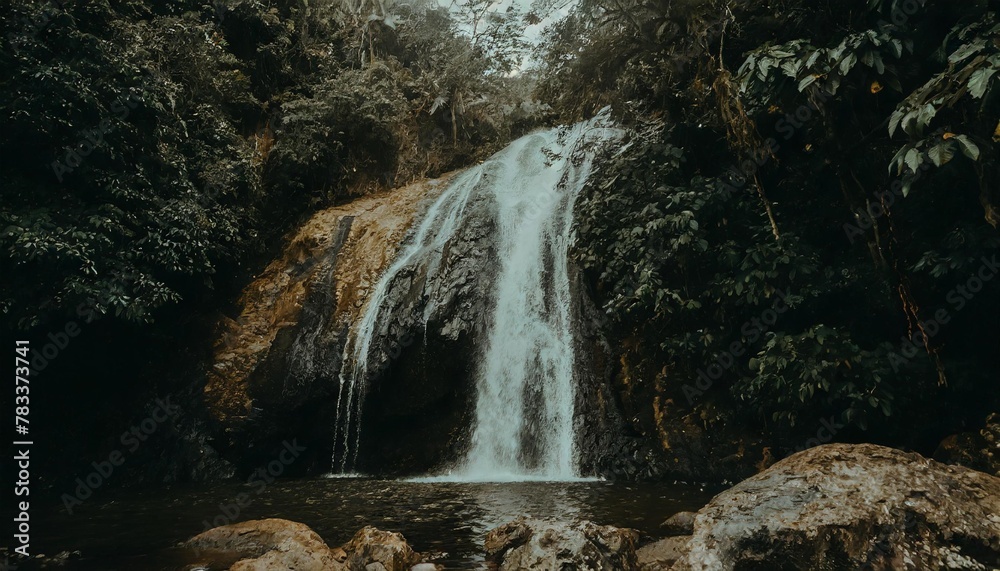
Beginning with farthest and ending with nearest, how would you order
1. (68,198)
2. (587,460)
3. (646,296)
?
(68,198)
(587,460)
(646,296)

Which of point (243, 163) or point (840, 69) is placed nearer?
point (840, 69)

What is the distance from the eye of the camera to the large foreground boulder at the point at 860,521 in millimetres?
3695

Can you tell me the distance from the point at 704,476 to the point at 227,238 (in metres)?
9.79

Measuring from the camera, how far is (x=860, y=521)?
3.79 meters

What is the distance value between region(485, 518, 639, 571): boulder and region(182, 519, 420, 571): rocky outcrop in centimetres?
81

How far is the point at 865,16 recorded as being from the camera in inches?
262

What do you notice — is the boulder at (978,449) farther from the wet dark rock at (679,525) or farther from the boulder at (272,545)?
the boulder at (272,545)

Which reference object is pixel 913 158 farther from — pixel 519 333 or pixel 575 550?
pixel 519 333

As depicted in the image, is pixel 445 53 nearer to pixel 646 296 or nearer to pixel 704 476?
pixel 646 296

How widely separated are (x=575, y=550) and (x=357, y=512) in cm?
369

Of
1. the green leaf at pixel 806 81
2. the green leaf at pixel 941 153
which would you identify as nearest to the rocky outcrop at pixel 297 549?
the green leaf at pixel 941 153

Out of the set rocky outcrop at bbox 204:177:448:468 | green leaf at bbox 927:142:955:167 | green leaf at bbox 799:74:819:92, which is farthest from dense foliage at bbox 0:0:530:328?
green leaf at bbox 927:142:955:167

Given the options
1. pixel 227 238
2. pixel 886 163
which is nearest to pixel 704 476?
pixel 886 163

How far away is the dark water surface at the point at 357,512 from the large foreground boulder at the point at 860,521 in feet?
4.39
